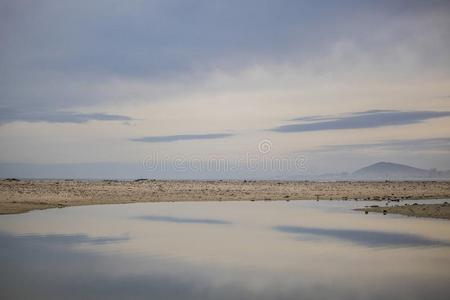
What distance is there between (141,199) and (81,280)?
50676 millimetres

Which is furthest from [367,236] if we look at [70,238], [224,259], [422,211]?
[70,238]

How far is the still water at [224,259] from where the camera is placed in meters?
17.3

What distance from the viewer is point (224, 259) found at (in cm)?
2328

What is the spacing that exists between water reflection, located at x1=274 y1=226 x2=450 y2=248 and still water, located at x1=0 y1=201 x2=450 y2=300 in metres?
0.07

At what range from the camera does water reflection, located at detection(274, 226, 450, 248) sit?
91.3ft

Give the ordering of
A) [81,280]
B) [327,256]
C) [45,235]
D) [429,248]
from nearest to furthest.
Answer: [81,280], [327,256], [429,248], [45,235]

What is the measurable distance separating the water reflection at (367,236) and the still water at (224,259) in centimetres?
7

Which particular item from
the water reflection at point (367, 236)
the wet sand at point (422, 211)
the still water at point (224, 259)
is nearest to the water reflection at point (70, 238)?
the still water at point (224, 259)

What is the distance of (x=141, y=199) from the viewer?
69000mm

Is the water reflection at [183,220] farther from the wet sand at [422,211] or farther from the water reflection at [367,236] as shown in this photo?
the wet sand at [422,211]

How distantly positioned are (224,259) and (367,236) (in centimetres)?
1204

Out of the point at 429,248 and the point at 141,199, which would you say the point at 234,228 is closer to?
the point at 429,248

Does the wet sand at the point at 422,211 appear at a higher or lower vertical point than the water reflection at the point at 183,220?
higher

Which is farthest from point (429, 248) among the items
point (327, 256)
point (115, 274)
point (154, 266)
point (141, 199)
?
point (141, 199)
